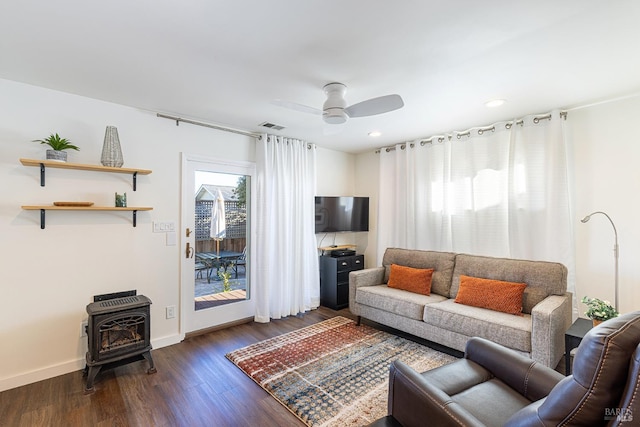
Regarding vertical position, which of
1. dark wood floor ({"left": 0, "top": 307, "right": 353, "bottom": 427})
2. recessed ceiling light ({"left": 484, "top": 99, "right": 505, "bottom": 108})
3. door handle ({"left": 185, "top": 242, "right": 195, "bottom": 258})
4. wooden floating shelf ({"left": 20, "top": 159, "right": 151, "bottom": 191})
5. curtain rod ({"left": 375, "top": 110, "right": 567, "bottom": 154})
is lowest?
dark wood floor ({"left": 0, "top": 307, "right": 353, "bottom": 427})

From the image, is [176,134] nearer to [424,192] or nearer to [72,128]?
[72,128]

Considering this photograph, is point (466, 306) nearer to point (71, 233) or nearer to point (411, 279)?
point (411, 279)

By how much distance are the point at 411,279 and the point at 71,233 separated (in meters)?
3.50

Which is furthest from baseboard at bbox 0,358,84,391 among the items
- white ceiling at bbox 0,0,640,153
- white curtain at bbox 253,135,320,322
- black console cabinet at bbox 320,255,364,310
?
black console cabinet at bbox 320,255,364,310

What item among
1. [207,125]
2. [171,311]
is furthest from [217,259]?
[207,125]

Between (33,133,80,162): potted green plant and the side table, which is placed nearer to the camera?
the side table

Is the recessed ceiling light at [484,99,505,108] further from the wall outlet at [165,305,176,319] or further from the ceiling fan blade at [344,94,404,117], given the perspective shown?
the wall outlet at [165,305,176,319]

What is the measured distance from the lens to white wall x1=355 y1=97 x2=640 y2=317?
280 cm

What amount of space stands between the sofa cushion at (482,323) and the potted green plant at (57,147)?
3.60m

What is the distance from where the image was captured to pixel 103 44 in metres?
1.95

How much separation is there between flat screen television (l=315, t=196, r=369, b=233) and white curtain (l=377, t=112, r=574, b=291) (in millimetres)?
308

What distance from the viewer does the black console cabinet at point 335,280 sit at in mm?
4387

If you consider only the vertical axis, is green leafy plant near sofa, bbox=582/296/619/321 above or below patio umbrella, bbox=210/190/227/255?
below

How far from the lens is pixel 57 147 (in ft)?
8.26
